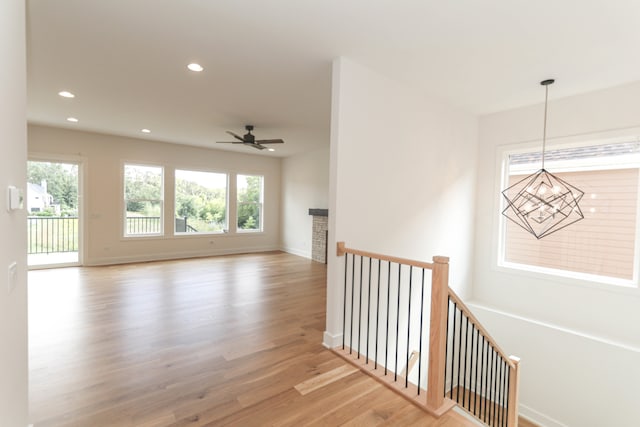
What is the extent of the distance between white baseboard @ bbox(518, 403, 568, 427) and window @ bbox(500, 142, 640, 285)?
5.86ft

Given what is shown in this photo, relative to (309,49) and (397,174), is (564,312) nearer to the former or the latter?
(397,174)

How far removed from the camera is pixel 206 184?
7449 millimetres

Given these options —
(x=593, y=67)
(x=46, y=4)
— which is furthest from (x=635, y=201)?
(x=46, y=4)

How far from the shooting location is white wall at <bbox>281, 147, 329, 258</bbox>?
7371 mm

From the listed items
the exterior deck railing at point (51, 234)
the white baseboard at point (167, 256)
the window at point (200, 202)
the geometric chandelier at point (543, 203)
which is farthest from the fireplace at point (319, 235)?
the exterior deck railing at point (51, 234)

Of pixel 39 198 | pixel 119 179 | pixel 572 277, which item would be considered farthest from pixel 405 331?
pixel 39 198

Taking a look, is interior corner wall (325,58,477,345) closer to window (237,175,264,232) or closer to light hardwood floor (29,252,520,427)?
light hardwood floor (29,252,520,427)

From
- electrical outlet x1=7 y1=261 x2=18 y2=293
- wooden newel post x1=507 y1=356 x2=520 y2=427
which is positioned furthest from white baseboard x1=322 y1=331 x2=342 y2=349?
electrical outlet x1=7 y1=261 x2=18 y2=293

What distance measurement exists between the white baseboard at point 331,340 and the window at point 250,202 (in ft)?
18.5

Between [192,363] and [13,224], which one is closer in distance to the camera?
[13,224]

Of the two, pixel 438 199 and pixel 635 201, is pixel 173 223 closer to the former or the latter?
pixel 438 199

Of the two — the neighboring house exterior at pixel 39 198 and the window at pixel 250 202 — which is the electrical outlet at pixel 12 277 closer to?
the neighboring house exterior at pixel 39 198

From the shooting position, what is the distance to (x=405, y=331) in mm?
3641

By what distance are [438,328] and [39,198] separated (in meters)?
7.40
